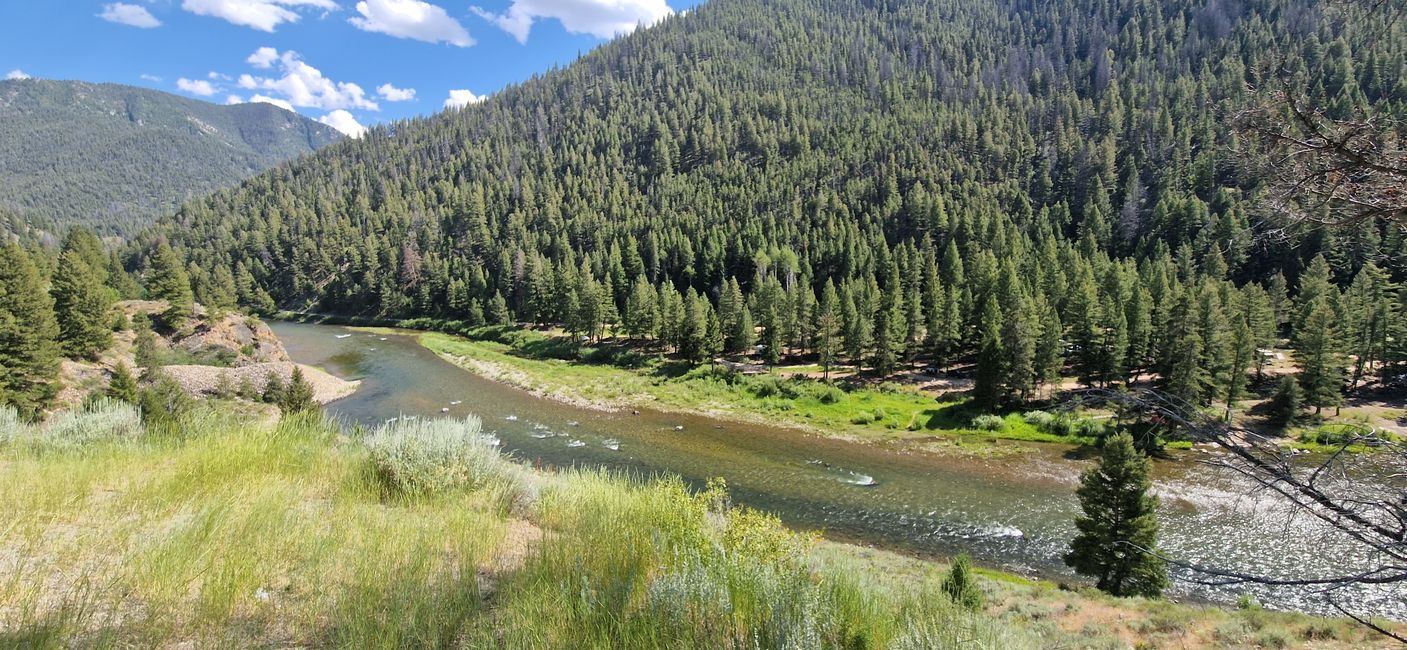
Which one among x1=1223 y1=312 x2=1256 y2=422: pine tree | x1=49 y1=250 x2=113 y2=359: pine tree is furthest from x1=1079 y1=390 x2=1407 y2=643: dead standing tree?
x1=49 y1=250 x2=113 y2=359: pine tree

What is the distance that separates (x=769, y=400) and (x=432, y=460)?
140 ft

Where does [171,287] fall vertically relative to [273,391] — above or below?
above

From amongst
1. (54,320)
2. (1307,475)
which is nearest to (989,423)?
(1307,475)

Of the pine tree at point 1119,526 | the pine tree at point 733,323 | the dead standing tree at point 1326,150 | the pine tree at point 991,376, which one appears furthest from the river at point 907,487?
the pine tree at point 733,323

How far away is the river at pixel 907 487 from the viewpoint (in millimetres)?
24594

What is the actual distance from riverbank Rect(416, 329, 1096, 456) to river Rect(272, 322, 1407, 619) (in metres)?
2.12

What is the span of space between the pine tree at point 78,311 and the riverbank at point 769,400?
94.3 ft

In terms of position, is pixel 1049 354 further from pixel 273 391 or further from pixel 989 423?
pixel 273 391

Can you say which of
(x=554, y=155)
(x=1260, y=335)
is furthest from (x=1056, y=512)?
(x=554, y=155)

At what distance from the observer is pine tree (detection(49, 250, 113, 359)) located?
42.4 m

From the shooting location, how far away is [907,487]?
32.3 meters

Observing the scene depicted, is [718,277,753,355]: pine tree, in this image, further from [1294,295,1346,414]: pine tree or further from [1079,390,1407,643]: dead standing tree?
[1079,390,1407,643]: dead standing tree

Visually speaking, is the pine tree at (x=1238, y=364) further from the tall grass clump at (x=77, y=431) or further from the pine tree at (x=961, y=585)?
the tall grass clump at (x=77, y=431)

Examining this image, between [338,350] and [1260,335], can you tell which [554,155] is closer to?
[338,350]
